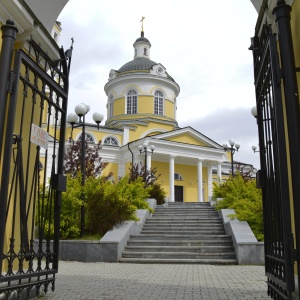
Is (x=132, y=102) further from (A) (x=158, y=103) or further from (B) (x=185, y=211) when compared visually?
(B) (x=185, y=211)

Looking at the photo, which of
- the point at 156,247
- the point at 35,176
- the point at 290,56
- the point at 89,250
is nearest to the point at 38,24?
the point at 35,176

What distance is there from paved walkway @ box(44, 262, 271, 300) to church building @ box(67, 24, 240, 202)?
2523 centimetres

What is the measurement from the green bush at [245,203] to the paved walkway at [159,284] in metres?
3.30

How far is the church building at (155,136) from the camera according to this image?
36125mm

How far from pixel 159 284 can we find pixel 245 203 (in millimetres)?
7462

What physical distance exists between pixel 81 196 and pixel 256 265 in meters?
6.19

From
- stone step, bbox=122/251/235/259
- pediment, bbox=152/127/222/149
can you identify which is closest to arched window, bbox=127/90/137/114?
pediment, bbox=152/127/222/149

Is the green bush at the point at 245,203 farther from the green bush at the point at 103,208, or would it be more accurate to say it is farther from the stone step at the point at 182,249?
the green bush at the point at 103,208

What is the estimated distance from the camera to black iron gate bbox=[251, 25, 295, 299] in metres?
3.73

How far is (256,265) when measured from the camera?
10562 mm

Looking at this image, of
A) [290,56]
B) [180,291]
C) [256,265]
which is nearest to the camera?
[290,56]

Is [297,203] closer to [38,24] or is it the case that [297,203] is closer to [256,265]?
[38,24]

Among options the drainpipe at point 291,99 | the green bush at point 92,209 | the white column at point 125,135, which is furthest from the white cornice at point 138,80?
the drainpipe at point 291,99

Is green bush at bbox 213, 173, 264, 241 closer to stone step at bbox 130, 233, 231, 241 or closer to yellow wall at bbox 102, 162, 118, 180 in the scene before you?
stone step at bbox 130, 233, 231, 241
